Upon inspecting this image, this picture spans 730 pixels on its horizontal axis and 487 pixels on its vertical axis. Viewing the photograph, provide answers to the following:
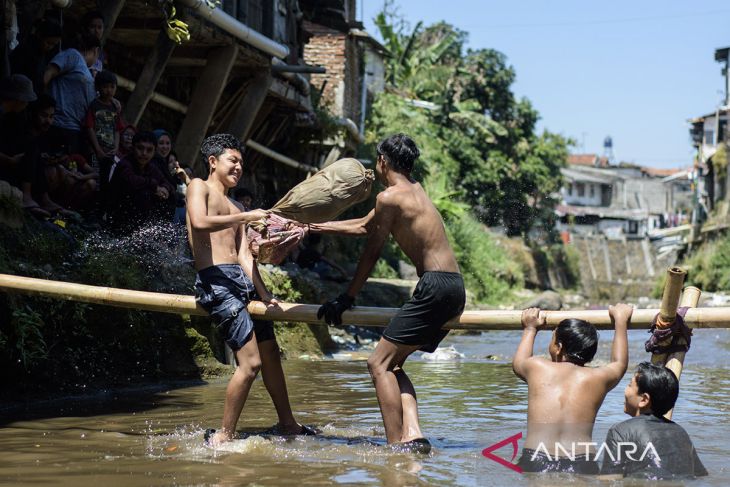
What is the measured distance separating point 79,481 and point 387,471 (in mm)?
1582

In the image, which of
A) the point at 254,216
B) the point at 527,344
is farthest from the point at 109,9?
the point at 527,344

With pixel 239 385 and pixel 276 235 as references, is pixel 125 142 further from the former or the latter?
pixel 239 385

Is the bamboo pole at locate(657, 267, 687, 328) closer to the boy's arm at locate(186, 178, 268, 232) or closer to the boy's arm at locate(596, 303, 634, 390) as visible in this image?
the boy's arm at locate(596, 303, 634, 390)

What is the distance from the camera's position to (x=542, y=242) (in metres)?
47.8

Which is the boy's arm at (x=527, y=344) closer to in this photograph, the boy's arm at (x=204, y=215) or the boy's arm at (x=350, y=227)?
the boy's arm at (x=350, y=227)

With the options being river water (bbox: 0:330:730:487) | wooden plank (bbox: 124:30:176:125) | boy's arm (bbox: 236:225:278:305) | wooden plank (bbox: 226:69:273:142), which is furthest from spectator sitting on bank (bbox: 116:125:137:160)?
boy's arm (bbox: 236:225:278:305)

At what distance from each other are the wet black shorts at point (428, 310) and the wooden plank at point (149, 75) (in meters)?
6.70

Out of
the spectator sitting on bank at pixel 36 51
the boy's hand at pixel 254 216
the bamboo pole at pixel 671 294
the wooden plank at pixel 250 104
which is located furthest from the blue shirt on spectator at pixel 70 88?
the bamboo pole at pixel 671 294

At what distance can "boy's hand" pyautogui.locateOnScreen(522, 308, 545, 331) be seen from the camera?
5.48 meters

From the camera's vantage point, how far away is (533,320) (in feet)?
18.0

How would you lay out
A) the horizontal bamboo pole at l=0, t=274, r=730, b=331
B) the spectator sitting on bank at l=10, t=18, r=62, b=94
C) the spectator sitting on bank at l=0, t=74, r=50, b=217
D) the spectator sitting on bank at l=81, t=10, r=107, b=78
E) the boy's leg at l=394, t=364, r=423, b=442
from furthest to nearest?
the spectator sitting on bank at l=81, t=10, r=107, b=78 → the spectator sitting on bank at l=10, t=18, r=62, b=94 → the spectator sitting on bank at l=0, t=74, r=50, b=217 → the boy's leg at l=394, t=364, r=423, b=442 → the horizontal bamboo pole at l=0, t=274, r=730, b=331

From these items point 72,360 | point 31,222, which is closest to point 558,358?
point 72,360

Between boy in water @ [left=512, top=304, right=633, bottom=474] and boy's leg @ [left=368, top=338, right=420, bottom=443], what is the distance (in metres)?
0.78

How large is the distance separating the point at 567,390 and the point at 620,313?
1.65 feet
